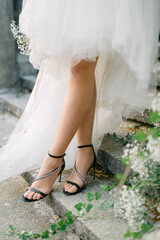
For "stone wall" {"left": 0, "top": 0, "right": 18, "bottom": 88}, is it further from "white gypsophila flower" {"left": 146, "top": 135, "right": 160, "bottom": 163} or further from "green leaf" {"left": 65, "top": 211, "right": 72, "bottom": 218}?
"white gypsophila flower" {"left": 146, "top": 135, "right": 160, "bottom": 163}

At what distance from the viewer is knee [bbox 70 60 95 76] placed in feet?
4.69

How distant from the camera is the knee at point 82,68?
4.69 ft

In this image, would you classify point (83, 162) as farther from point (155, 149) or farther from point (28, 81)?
point (28, 81)

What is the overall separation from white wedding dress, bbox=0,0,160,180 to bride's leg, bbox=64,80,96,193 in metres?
0.13

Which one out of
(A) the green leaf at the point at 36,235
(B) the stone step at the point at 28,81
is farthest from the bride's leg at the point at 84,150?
(B) the stone step at the point at 28,81

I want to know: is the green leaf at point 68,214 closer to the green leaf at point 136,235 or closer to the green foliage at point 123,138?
the green leaf at point 136,235

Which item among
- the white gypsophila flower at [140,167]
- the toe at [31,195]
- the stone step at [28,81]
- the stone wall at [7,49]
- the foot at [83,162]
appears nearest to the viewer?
the white gypsophila flower at [140,167]

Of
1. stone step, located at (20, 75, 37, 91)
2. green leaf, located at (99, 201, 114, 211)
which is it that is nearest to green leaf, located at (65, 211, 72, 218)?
green leaf, located at (99, 201, 114, 211)

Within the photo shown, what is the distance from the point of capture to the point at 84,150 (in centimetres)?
169

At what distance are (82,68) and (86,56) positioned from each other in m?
0.10

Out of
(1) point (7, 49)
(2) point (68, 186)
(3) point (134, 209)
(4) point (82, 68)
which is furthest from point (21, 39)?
(1) point (7, 49)

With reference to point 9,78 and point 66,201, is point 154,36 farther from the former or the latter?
point 9,78

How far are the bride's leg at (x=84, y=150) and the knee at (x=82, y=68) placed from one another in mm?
205

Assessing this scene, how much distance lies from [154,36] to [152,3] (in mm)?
154
